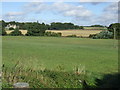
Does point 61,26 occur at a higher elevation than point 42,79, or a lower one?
higher

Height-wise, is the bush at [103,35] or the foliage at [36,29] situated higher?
the foliage at [36,29]

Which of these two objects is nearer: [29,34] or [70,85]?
[70,85]

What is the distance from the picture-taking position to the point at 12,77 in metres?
7.79

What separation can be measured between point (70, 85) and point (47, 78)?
2.77 ft

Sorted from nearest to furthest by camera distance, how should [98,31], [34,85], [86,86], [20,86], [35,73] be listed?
[20,86] → [34,85] → [86,86] → [35,73] → [98,31]

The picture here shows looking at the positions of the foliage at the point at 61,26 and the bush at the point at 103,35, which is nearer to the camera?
the bush at the point at 103,35

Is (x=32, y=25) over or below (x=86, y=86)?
over

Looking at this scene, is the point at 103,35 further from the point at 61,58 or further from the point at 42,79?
the point at 42,79

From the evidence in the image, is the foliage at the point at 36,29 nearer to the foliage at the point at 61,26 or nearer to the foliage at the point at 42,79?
the foliage at the point at 61,26

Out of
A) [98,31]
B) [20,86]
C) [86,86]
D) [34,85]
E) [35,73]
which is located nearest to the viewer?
[20,86]

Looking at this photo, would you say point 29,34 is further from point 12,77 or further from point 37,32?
point 12,77

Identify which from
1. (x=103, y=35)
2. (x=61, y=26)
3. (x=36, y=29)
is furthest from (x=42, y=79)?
(x=61, y=26)

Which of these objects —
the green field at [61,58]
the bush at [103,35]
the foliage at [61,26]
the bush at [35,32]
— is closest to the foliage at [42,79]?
the green field at [61,58]

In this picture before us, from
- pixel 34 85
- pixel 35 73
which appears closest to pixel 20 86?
pixel 34 85
